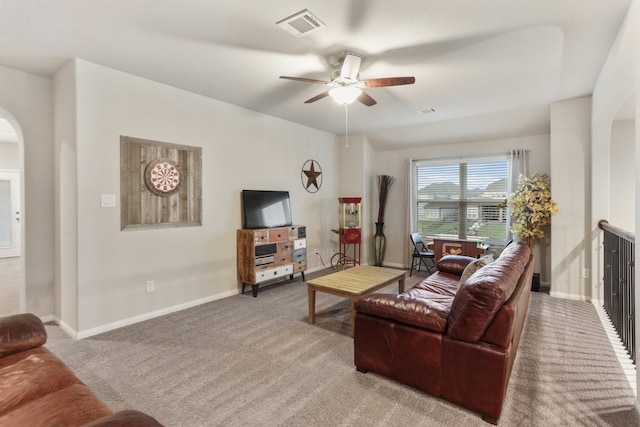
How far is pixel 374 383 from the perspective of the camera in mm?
A: 2297

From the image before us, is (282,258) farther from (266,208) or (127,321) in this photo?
(127,321)

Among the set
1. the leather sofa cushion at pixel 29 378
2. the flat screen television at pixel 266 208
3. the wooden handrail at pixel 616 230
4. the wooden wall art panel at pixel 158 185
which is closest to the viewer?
the leather sofa cushion at pixel 29 378

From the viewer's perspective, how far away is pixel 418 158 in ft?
20.4

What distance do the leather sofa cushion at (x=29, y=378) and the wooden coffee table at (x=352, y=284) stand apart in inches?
81.9

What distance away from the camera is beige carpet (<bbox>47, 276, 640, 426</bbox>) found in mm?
1961

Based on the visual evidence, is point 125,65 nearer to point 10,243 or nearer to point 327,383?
point 327,383

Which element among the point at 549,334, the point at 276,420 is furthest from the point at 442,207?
the point at 276,420

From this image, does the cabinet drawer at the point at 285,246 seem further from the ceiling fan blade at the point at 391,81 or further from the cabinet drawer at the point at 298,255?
the ceiling fan blade at the point at 391,81

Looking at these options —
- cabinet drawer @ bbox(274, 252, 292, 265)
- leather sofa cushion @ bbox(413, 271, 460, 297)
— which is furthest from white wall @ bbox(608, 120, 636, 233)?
cabinet drawer @ bbox(274, 252, 292, 265)

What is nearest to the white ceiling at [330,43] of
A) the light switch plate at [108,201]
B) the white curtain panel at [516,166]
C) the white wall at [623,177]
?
the white wall at [623,177]

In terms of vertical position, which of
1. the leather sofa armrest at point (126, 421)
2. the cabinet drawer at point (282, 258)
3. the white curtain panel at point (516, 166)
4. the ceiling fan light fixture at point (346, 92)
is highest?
the ceiling fan light fixture at point (346, 92)

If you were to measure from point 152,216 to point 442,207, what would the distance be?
4843 mm

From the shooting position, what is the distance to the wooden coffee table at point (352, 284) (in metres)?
3.13

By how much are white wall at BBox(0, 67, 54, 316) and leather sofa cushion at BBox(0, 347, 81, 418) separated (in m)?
2.15
